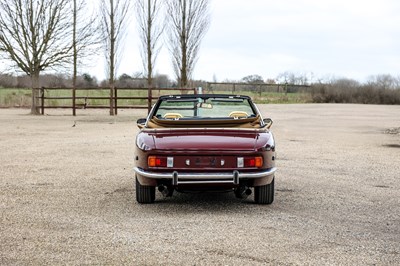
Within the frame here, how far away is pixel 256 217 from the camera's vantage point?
595 centimetres

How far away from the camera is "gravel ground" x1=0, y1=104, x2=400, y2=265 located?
4516 mm

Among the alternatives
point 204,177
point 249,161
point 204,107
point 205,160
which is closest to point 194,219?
point 204,177

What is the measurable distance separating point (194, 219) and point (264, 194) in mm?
1080

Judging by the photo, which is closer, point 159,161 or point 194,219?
point 194,219

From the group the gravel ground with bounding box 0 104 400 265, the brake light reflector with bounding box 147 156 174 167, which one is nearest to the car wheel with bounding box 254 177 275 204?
the gravel ground with bounding box 0 104 400 265

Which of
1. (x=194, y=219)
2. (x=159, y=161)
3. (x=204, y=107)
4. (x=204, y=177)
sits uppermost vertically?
(x=204, y=107)

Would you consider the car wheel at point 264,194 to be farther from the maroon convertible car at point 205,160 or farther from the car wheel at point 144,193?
the car wheel at point 144,193

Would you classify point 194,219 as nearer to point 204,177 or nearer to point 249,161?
point 204,177

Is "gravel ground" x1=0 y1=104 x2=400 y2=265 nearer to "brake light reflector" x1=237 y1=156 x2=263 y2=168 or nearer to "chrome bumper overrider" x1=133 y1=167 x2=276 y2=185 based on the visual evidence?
"chrome bumper overrider" x1=133 y1=167 x2=276 y2=185

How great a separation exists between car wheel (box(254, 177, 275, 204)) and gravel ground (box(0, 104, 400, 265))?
108 mm

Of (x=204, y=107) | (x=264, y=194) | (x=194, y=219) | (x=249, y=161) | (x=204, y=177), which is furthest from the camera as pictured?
(x=204, y=107)

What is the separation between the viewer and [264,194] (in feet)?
21.5

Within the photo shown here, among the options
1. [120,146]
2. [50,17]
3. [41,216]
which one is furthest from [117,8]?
[41,216]

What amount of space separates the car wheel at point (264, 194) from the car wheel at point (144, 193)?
1.21 meters
